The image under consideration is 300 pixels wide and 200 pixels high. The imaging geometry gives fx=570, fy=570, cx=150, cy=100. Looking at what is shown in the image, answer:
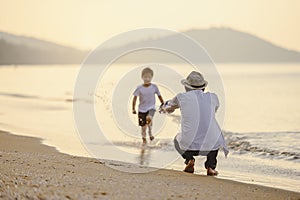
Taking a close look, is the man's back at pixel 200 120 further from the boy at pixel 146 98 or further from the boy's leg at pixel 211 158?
the boy at pixel 146 98

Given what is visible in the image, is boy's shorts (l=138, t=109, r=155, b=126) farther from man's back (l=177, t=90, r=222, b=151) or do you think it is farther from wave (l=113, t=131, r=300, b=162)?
man's back (l=177, t=90, r=222, b=151)

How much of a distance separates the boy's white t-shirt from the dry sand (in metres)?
4.33

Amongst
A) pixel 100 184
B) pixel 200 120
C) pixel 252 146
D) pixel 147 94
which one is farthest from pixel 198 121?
pixel 252 146

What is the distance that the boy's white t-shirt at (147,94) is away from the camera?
1345cm

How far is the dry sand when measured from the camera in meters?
6.33

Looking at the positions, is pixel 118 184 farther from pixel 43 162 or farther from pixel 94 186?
pixel 43 162

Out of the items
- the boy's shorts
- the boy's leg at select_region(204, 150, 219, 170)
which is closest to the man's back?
the boy's leg at select_region(204, 150, 219, 170)

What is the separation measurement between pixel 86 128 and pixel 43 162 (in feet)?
27.7

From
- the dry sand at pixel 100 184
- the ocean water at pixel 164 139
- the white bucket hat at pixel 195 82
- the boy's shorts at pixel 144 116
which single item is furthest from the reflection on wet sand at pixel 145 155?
the white bucket hat at pixel 195 82

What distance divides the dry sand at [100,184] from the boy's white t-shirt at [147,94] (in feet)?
14.2

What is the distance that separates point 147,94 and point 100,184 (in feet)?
21.9

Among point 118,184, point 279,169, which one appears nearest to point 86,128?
point 279,169

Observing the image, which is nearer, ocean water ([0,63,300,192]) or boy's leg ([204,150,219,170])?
boy's leg ([204,150,219,170])

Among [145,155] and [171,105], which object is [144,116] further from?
[171,105]
